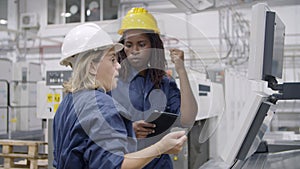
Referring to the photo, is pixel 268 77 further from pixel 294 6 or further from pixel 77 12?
pixel 77 12

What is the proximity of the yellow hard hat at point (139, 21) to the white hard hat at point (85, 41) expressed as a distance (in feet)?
0.23

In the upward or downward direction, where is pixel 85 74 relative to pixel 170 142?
upward

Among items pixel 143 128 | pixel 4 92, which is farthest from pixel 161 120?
pixel 4 92

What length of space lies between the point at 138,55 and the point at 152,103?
159 millimetres

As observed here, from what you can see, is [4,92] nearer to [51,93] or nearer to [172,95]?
[51,93]

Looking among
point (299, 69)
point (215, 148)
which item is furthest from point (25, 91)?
point (299, 69)

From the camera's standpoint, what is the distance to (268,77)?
1.08 meters

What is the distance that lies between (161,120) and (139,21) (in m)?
0.28

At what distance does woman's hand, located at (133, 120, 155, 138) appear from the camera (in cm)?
94

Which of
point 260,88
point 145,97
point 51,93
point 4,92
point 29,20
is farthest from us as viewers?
point 29,20

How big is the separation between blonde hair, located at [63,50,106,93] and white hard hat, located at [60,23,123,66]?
2 cm

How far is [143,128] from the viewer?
947mm

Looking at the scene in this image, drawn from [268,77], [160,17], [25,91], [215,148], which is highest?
[160,17]

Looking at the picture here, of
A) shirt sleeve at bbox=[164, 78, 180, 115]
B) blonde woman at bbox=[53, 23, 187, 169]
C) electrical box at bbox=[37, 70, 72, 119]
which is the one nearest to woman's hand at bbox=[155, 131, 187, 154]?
blonde woman at bbox=[53, 23, 187, 169]
